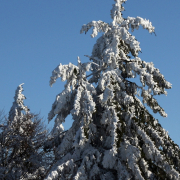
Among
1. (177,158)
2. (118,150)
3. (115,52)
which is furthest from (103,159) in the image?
(115,52)

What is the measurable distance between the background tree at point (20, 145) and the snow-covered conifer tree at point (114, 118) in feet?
9.36

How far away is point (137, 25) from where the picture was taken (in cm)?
1664

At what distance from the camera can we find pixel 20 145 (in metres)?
19.1

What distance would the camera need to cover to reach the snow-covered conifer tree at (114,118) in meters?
12.5

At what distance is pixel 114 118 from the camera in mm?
12977

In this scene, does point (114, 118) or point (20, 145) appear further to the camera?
point (20, 145)

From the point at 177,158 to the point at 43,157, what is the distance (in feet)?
30.1

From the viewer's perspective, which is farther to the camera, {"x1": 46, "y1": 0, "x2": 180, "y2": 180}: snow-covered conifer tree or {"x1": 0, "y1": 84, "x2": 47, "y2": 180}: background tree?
{"x1": 0, "y1": 84, "x2": 47, "y2": 180}: background tree

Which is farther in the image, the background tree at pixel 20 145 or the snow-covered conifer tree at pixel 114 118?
the background tree at pixel 20 145

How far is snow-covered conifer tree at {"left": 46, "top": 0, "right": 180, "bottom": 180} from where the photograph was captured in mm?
12461

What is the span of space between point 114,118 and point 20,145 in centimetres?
819

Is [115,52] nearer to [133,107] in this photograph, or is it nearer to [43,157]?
[133,107]

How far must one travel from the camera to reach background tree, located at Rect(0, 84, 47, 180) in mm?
17953

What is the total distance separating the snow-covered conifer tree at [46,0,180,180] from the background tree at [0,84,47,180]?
9.36 ft
